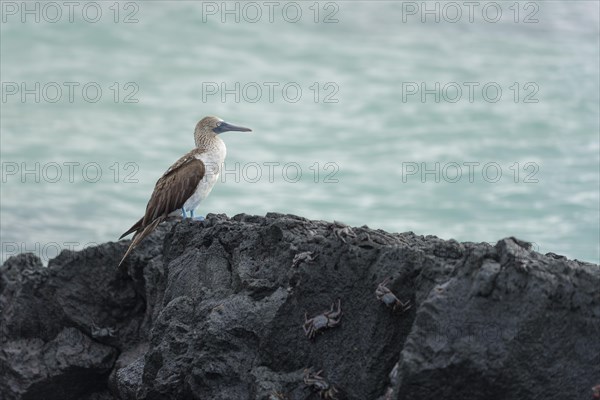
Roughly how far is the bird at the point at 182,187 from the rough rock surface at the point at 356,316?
1.71 ft

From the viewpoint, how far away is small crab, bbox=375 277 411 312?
904 cm

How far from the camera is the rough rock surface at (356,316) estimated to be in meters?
8.32

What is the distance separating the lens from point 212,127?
1504 centimetres

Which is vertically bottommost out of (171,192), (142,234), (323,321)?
(323,321)

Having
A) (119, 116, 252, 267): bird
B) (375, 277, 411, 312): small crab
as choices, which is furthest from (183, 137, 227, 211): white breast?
(375, 277, 411, 312): small crab

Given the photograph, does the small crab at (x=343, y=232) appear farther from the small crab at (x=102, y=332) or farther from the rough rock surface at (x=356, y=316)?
the small crab at (x=102, y=332)

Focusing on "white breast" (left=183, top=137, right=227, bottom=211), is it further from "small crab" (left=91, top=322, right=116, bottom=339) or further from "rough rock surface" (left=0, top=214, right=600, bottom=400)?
"small crab" (left=91, top=322, right=116, bottom=339)

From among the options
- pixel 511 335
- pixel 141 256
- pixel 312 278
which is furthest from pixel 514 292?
pixel 141 256

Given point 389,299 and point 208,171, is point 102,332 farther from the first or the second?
point 389,299

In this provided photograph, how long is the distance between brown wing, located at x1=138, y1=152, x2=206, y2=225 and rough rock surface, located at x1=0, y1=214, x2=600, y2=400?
2.25 feet

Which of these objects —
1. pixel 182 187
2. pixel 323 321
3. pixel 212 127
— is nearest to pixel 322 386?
pixel 323 321

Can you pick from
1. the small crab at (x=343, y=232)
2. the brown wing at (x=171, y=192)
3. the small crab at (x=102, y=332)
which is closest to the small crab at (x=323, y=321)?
the small crab at (x=343, y=232)

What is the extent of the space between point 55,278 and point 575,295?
7735 millimetres

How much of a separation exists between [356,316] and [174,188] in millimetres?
5027
